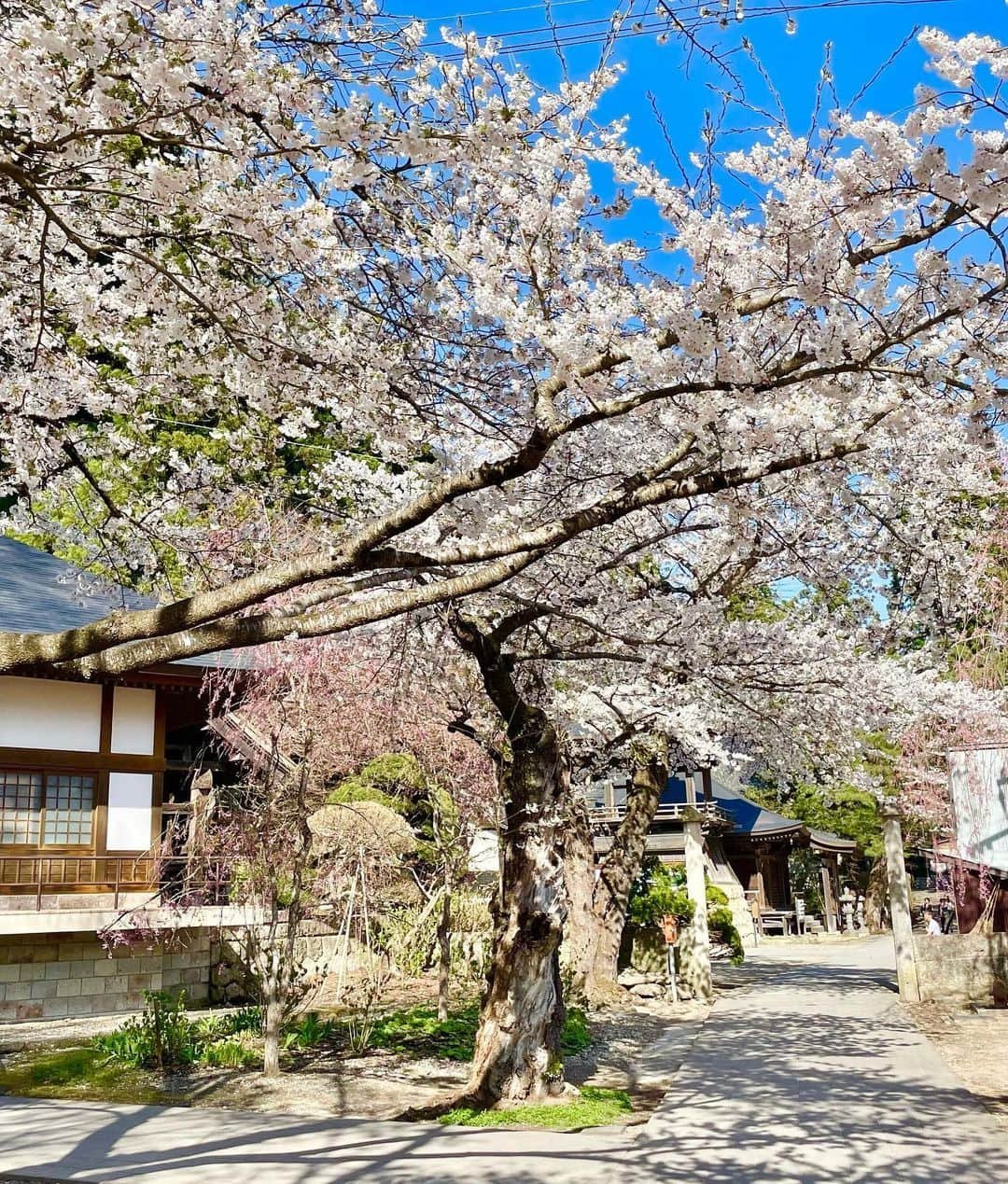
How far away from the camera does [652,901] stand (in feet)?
57.7

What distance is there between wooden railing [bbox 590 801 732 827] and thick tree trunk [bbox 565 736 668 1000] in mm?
9352

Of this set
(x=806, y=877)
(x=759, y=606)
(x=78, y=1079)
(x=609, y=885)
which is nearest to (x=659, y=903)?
(x=609, y=885)

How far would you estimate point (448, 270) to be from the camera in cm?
522

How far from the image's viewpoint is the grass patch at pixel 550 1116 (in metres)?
6.86

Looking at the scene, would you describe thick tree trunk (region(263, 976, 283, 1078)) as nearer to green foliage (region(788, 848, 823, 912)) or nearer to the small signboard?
the small signboard

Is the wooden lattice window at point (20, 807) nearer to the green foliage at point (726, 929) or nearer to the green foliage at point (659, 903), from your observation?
the green foliage at point (659, 903)

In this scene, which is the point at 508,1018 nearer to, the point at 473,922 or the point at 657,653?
Answer: the point at 657,653

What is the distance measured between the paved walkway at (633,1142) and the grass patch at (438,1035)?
5.76ft

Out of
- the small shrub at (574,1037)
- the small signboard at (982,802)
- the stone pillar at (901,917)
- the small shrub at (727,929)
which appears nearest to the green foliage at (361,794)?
the small shrub at (574,1037)

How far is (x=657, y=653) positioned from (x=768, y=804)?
28513mm

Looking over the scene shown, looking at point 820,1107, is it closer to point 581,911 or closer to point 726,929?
point 581,911

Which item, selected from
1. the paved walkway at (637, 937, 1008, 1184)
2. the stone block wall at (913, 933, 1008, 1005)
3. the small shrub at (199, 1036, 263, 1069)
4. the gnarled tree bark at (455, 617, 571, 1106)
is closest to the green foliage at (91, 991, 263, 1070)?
the small shrub at (199, 1036, 263, 1069)

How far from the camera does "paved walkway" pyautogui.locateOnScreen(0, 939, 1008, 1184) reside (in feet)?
18.5

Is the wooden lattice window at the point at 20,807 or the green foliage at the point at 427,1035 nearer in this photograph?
the green foliage at the point at 427,1035
